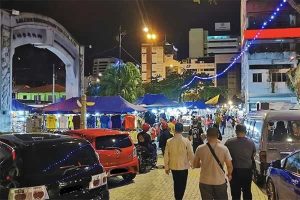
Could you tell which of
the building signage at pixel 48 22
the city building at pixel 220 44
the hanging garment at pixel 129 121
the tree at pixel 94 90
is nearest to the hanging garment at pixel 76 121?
the hanging garment at pixel 129 121

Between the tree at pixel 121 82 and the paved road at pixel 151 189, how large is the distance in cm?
3055

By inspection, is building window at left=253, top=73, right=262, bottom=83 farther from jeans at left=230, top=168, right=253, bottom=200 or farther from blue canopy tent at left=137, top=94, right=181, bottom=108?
jeans at left=230, top=168, right=253, bottom=200

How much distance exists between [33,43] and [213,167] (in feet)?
67.6

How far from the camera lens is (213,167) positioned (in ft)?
22.4

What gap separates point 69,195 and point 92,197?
47 centimetres

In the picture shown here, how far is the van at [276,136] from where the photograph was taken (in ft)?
36.2

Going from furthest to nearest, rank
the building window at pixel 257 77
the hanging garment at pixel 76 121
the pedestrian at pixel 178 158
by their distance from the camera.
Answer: the building window at pixel 257 77
the hanging garment at pixel 76 121
the pedestrian at pixel 178 158

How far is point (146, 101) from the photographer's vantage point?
30344 mm

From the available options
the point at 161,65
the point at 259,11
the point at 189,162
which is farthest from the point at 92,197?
the point at 161,65

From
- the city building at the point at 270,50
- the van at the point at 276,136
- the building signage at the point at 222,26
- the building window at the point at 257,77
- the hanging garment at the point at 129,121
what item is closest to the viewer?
the van at the point at 276,136

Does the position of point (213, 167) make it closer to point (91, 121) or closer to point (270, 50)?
point (91, 121)

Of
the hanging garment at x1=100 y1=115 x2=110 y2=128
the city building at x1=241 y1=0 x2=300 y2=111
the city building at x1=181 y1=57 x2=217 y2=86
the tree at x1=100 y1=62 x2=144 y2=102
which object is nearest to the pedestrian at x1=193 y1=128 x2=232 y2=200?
the hanging garment at x1=100 y1=115 x2=110 y2=128

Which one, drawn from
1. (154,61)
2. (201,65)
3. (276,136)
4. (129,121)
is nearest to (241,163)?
(276,136)

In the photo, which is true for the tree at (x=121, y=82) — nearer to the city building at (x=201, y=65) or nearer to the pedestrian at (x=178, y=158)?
the pedestrian at (x=178, y=158)
